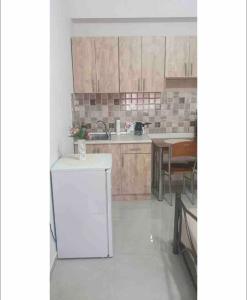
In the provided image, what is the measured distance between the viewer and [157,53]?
166 inches

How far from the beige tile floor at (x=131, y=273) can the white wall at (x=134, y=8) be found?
293cm

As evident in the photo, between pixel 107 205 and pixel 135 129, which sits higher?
pixel 135 129

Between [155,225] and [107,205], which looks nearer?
[107,205]

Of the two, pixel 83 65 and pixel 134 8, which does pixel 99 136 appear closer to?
pixel 83 65

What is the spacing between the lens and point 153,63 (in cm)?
424

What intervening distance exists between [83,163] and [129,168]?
4.89ft

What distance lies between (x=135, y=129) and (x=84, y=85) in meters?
1.00

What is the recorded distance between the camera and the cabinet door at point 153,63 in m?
4.20

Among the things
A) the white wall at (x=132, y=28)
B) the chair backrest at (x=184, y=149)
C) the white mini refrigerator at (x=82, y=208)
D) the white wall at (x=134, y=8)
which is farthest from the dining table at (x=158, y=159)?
the white wall at (x=134, y=8)

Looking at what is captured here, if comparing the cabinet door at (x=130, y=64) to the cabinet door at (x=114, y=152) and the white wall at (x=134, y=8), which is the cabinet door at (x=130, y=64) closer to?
the white wall at (x=134, y=8)

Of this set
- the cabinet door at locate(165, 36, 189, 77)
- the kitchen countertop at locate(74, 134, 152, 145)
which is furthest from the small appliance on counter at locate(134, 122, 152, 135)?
the cabinet door at locate(165, 36, 189, 77)

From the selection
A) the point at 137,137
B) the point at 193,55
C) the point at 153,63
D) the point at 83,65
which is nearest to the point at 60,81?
the point at 83,65
